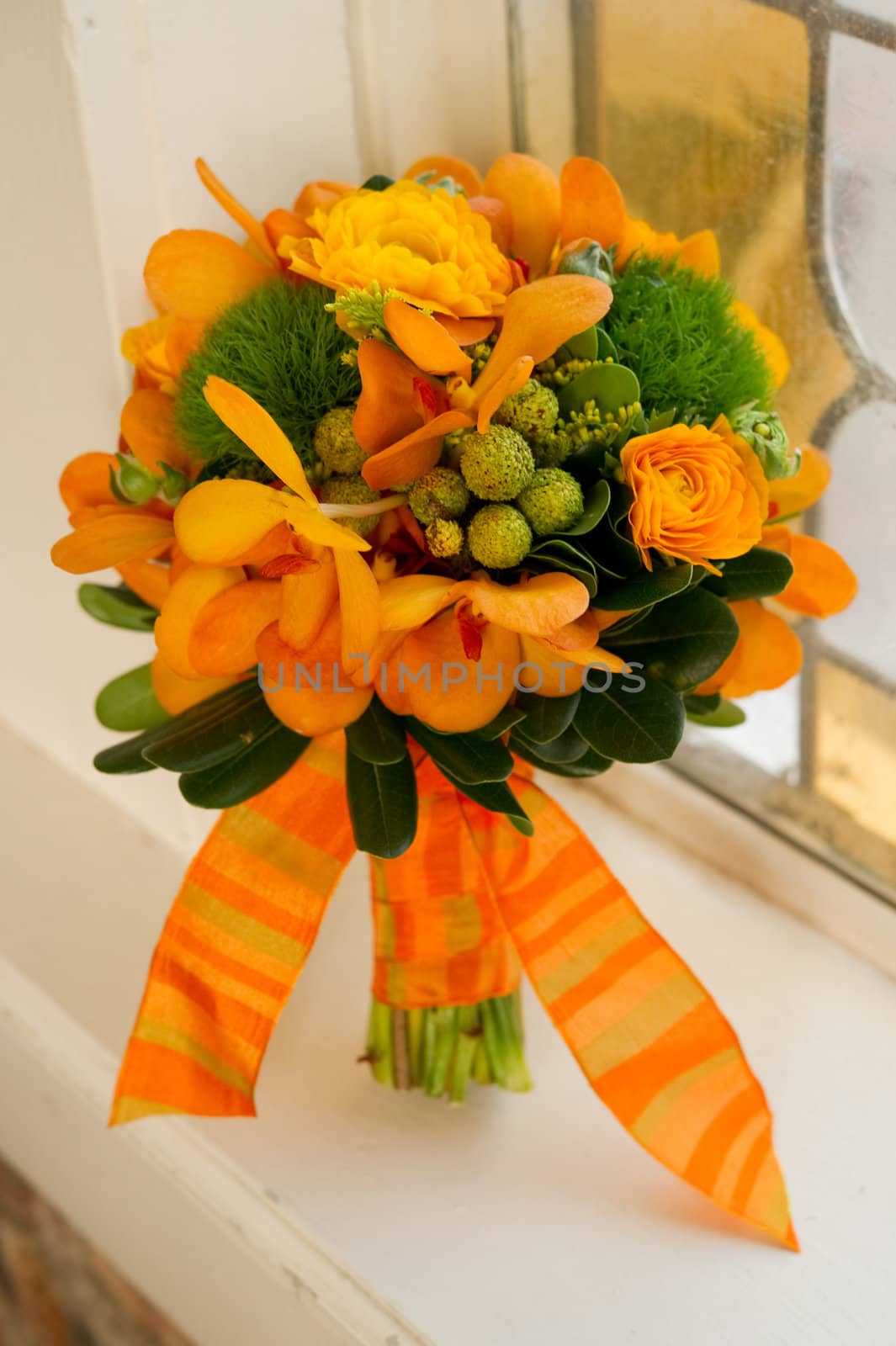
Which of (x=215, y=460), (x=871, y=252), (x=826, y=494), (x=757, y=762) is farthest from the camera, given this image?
(x=757, y=762)

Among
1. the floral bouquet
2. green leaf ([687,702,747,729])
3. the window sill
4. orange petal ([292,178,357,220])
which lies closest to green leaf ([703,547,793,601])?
the floral bouquet

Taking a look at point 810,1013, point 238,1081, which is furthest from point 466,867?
point 810,1013

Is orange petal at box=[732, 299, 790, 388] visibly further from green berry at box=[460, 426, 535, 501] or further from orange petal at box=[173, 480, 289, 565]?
orange petal at box=[173, 480, 289, 565]

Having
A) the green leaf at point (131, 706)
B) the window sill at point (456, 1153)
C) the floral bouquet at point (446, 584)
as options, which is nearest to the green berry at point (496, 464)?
the floral bouquet at point (446, 584)

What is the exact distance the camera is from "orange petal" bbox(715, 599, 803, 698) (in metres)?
0.72

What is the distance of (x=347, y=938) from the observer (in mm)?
1038

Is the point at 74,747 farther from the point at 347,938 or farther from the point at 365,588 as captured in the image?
the point at 365,588

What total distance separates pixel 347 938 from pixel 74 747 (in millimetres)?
360

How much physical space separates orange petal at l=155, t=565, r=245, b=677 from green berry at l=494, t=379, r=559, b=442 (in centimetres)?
16

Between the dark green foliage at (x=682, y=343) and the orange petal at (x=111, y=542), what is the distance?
27 centimetres

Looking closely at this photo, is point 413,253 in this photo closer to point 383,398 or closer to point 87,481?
point 383,398

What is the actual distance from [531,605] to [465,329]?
156 millimetres

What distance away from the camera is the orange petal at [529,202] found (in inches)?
26.9

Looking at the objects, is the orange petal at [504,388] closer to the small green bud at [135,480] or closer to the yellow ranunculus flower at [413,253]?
the yellow ranunculus flower at [413,253]
